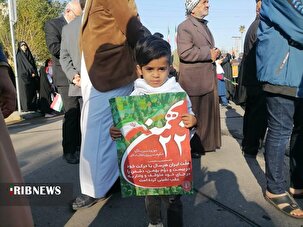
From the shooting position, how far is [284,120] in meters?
2.69

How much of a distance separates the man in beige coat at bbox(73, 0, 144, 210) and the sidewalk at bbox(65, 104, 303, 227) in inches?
8.8

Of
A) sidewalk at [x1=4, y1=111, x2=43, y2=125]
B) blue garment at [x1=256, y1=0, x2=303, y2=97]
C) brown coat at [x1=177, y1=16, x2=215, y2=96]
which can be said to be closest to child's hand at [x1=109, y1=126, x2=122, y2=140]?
blue garment at [x1=256, y1=0, x2=303, y2=97]

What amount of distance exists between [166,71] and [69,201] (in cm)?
152

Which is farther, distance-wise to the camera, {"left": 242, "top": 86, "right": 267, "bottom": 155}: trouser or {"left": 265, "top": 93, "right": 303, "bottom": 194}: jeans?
{"left": 242, "top": 86, "right": 267, "bottom": 155}: trouser

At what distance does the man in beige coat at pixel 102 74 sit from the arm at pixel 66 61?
3.08 feet

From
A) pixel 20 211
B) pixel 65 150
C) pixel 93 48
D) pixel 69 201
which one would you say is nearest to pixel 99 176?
pixel 69 201

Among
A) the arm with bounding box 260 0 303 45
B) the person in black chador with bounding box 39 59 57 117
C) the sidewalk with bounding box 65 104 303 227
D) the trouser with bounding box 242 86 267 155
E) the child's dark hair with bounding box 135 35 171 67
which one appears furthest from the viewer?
the person in black chador with bounding box 39 59 57 117

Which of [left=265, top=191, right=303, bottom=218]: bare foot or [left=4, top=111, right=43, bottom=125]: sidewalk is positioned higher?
[left=265, top=191, right=303, bottom=218]: bare foot

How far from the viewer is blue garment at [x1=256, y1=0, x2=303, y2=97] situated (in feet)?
8.05

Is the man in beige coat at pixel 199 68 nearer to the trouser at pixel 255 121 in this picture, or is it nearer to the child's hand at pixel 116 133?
the trouser at pixel 255 121

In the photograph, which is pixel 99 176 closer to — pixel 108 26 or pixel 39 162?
pixel 108 26

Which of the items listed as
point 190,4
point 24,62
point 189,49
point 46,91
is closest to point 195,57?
point 189,49

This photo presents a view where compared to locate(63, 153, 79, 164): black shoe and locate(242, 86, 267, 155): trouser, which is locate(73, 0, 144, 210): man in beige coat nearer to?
locate(63, 153, 79, 164): black shoe

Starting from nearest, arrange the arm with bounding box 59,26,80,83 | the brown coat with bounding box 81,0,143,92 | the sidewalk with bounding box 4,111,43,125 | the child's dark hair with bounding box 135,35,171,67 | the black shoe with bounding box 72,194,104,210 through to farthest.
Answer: the child's dark hair with bounding box 135,35,171,67, the brown coat with bounding box 81,0,143,92, the black shoe with bounding box 72,194,104,210, the arm with bounding box 59,26,80,83, the sidewalk with bounding box 4,111,43,125
